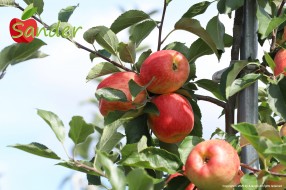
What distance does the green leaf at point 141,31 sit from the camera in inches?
77.2

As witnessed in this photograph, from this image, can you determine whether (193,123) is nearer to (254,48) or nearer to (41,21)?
(254,48)

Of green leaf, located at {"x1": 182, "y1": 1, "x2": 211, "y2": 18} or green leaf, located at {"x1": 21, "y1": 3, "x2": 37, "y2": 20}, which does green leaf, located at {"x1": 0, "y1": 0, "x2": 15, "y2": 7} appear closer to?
green leaf, located at {"x1": 21, "y1": 3, "x2": 37, "y2": 20}

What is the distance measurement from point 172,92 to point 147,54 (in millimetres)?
167

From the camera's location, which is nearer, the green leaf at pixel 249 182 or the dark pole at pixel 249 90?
the green leaf at pixel 249 182

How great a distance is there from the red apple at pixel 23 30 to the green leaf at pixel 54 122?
0.34 metres

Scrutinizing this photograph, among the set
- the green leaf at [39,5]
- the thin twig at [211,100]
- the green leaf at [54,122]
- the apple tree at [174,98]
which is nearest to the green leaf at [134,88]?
the apple tree at [174,98]

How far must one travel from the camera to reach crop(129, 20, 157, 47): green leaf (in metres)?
1.96

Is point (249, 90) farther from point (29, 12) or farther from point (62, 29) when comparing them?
point (29, 12)

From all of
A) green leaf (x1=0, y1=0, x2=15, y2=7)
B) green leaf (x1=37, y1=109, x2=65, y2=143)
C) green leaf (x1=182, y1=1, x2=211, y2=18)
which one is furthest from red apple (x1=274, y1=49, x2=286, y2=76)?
green leaf (x1=0, y1=0, x2=15, y2=7)

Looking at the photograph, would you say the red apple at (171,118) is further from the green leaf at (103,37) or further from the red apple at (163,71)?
the green leaf at (103,37)

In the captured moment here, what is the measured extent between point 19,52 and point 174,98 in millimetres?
469

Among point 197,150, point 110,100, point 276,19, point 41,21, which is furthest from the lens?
point 41,21

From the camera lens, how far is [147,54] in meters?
1.97

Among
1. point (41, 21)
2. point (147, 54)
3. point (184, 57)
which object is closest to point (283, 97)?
point (184, 57)
